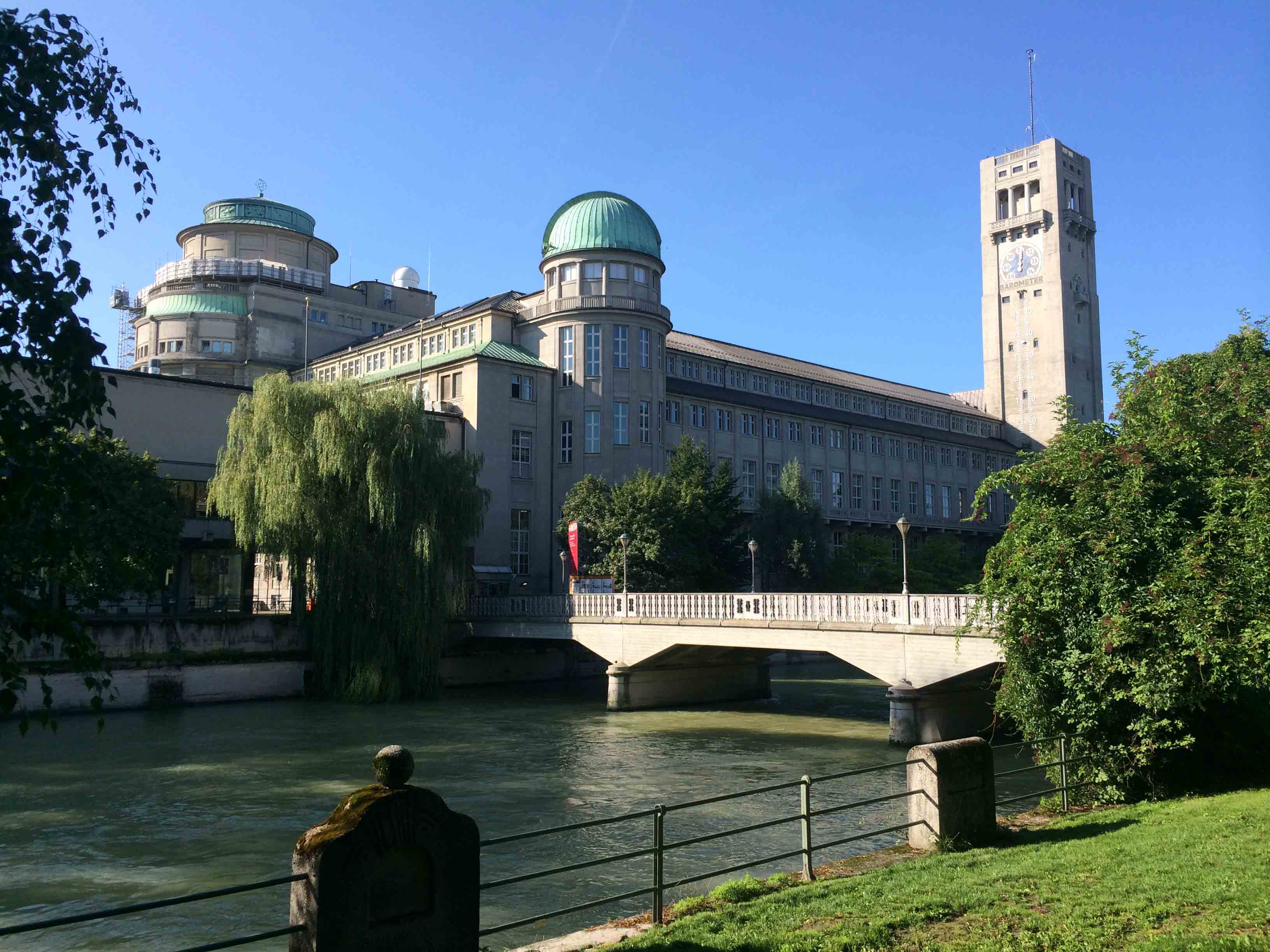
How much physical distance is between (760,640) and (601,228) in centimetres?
3296

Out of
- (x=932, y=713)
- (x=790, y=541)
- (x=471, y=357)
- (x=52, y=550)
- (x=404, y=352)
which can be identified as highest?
(x=404, y=352)

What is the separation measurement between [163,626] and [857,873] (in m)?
37.4

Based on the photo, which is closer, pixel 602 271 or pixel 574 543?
pixel 574 543

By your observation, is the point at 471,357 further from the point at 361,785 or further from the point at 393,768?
the point at 393,768

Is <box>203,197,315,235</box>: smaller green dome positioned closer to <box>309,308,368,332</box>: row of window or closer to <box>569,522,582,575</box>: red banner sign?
<box>309,308,368,332</box>: row of window

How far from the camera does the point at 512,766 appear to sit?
2730cm

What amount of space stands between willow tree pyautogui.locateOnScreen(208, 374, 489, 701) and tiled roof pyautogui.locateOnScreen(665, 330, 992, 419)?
33214mm

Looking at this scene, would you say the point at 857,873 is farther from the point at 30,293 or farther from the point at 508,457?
the point at 508,457

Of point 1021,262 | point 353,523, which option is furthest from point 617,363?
point 1021,262

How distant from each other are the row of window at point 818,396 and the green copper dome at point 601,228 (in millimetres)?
11391

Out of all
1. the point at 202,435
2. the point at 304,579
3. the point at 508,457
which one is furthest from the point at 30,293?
the point at 508,457

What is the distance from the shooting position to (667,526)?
162 ft

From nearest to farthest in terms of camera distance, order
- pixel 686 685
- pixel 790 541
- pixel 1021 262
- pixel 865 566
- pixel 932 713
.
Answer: pixel 932 713 < pixel 686 685 < pixel 790 541 < pixel 865 566 < pixel 1021 262

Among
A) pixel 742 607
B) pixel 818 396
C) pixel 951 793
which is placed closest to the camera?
pixel 951 793
